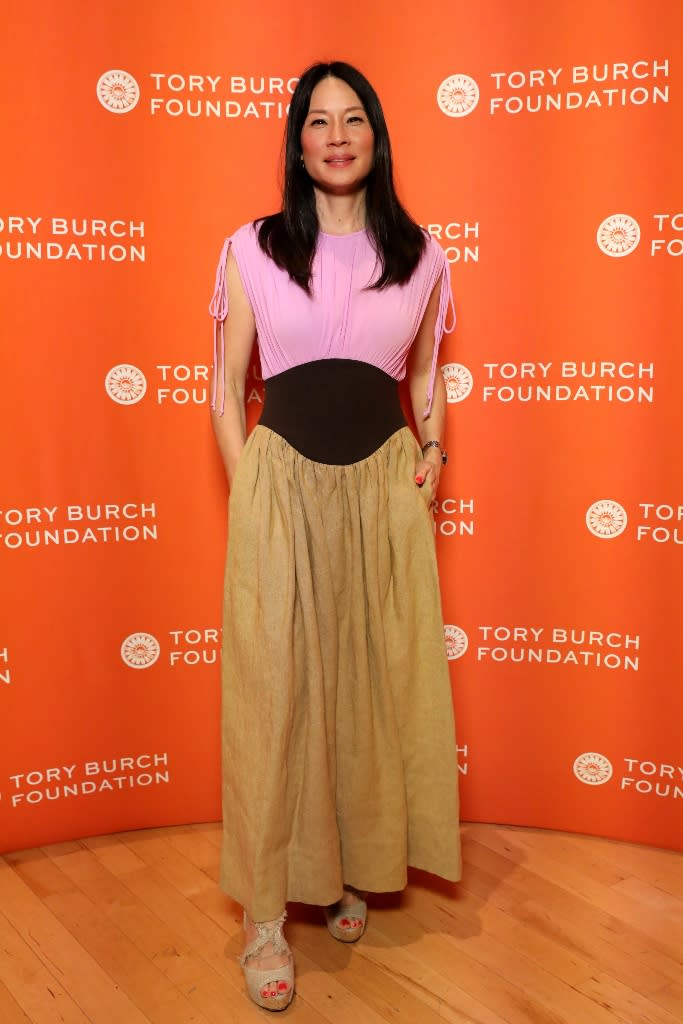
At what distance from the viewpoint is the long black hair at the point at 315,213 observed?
2152 millimetres

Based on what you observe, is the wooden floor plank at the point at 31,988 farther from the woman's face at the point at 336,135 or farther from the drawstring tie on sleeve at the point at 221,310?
the woman's face at the point at 336,135

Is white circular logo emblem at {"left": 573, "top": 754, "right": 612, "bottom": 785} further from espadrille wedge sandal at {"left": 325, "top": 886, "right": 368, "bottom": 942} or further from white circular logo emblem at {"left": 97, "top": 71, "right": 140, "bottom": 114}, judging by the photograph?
white circular logo emblem at {"left": 97, "top": 71, "right": 140, "bottom": 114}

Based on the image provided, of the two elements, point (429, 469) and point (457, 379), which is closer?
point (429, 469)

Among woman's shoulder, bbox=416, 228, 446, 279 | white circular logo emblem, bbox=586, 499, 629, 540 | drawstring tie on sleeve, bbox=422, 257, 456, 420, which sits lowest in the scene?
white circular logo emblem, bbox=586, 499, 629, 540

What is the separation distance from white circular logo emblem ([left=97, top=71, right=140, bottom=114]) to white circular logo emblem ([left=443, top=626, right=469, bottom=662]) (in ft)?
5.17

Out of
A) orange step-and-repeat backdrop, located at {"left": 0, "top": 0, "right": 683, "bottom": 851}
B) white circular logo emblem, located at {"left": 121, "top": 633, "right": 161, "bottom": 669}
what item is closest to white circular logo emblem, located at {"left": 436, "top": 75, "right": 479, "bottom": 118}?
orange step-and-repeat backdrop, located at {"left": 0, "top": 0, "right": 683, "bottom": 851}

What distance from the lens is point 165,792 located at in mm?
2873

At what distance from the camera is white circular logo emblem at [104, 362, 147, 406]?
2627 mm

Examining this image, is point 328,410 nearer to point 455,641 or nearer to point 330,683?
point 330,683

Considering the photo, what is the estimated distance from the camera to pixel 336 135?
2.12m

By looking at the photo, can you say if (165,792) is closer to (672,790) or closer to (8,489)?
(8,489)

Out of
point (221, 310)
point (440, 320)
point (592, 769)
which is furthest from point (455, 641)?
point (221, 310)

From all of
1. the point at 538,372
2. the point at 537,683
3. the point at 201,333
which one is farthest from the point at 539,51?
the point at 537,683

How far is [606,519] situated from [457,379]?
53 cm
